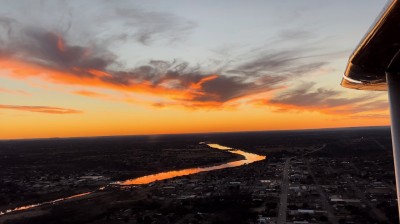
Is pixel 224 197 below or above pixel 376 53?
below

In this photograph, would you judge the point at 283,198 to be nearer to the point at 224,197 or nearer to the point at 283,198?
the point at 283,198

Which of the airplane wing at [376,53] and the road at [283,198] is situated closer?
the airplane wing at [376,53]

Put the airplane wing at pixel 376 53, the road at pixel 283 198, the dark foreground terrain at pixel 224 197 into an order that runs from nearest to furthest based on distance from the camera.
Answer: the airplane wing at pixel 376 53, the road at pixel 283 198, the dark foreground terrain at pixel 224 197

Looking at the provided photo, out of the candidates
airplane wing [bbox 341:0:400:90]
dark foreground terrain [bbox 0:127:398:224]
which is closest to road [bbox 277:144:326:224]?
dark foreground terrain [bbox 0:127:398:224]

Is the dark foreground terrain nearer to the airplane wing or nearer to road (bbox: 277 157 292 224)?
road (bbox: 277 157 292 224)

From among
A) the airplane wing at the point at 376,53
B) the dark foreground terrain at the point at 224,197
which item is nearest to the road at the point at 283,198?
the dark foreground terrain at the point at 224,197

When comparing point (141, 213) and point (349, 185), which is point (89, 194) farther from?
point (349, 185)

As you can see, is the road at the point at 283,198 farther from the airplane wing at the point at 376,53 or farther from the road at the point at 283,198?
the airplane wing at the point at 376,53

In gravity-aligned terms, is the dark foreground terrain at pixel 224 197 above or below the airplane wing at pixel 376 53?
below

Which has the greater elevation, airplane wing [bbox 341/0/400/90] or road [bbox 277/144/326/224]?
airplane wing [bbox 341/0/400/90]

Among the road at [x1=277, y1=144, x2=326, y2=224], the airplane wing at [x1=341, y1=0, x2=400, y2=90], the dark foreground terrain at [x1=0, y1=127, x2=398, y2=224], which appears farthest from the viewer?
the dark foreground terrain at [x1=0, y1=127, x2=398, y2=224]

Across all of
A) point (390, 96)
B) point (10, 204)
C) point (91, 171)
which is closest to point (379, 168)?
point (91, 171)

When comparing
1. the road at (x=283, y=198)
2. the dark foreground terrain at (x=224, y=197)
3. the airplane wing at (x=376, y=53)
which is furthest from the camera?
the dark foreground terrain at (x=224, y=197)

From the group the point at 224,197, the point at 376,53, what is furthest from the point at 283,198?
the point at 376,53
